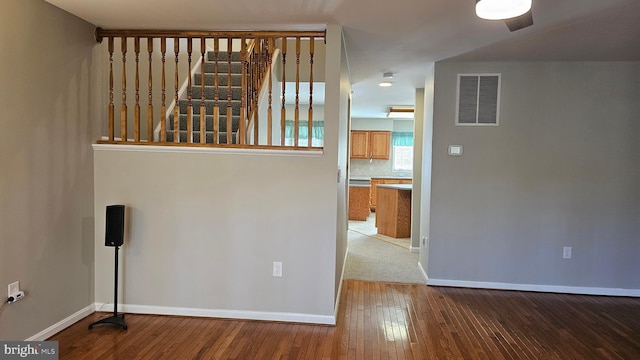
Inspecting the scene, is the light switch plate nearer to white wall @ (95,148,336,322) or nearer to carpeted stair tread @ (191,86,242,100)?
white wall @ (95,148,336,322)

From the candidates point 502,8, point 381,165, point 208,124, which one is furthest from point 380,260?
point 381,165

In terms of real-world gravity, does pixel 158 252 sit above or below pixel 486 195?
below

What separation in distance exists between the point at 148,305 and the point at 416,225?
11.5 ft

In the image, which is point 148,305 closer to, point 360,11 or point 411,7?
point 360,11

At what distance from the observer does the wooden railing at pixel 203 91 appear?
2891 millimetres

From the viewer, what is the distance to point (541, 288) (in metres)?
3.68

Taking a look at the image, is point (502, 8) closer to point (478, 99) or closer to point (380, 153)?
point (478, 99)

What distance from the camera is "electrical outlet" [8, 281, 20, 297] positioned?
2246 mm

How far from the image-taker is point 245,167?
288 centimetres

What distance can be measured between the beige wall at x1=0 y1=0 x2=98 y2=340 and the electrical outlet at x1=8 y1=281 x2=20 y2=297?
3cm

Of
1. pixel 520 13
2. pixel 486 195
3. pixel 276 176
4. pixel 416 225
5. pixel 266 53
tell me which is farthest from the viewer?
pixel 416 225

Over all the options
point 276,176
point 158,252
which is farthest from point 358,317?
point 158,252

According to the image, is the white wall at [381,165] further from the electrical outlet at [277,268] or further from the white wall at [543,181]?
the electrical outlet at [277,268]

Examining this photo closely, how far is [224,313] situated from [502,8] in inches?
108
